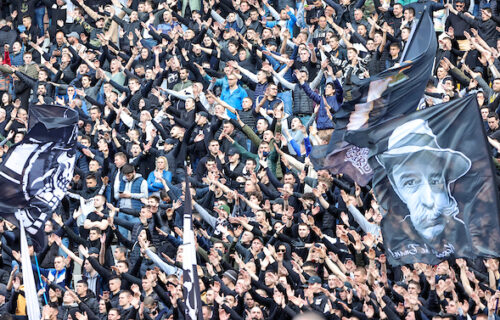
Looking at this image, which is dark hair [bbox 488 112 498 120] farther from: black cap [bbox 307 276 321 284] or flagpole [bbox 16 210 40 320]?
flagpole [bbox 16 210 40 320]

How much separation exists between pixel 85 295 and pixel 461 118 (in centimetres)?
710

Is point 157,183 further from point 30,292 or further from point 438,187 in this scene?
point 438,187

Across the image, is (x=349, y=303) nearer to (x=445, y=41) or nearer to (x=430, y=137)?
(x=430, y=137)

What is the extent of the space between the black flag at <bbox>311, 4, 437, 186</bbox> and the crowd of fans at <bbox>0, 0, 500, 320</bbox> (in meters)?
1.76

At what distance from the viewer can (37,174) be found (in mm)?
15773

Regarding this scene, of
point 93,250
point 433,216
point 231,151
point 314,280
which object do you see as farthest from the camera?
point 231,151

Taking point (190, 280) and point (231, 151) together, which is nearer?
point (190, 280)

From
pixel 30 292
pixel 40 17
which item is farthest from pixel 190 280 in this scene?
pixel 40 17

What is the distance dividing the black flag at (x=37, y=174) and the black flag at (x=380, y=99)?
446 cm

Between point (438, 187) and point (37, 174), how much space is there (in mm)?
6351

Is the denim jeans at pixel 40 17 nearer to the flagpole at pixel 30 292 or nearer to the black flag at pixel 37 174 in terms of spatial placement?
the black flag at pixel 37 174

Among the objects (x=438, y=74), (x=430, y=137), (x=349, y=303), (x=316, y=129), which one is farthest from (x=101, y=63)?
(x=430, y=137)

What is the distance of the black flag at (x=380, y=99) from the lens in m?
12.5

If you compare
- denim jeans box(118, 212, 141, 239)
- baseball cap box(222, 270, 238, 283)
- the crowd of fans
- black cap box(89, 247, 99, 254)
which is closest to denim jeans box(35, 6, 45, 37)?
the crowd of fans
